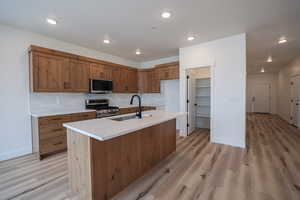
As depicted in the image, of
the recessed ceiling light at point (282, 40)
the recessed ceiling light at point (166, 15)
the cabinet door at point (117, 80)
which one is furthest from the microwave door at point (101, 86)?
the recessed ceiling light at point (282, 40)

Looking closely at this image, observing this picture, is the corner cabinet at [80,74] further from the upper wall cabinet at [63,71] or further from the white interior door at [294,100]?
the white interior door at [294,100]

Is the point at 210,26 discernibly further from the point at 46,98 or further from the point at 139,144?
the point at 46,98

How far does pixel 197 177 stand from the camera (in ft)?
7.13

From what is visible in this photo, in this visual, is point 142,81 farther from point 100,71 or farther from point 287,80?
point 287,80

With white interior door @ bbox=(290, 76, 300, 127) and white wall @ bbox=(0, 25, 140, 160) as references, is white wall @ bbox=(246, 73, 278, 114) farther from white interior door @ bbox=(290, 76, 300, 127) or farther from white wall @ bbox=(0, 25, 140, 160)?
white wall @ bbox=(0, 25, 140, 160)

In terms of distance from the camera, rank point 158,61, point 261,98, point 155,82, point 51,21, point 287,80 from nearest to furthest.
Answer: point 51,21
point 155,82
point 158,61
point 287,80
point 261,98

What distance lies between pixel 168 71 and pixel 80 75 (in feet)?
9.18

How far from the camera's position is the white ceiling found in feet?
7.09

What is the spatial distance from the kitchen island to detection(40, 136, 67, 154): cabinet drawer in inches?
56.8

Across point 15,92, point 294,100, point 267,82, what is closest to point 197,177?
point 15,92

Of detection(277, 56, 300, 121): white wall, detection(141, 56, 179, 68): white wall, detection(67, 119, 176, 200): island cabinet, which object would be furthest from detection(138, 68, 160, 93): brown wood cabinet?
detection(277, 56, 300, 121): white wall

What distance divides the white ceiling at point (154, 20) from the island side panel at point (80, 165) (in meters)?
2.08

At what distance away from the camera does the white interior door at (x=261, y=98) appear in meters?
8.55

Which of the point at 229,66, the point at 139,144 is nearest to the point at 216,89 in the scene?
the point at 229,66
